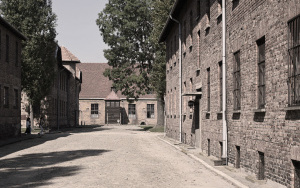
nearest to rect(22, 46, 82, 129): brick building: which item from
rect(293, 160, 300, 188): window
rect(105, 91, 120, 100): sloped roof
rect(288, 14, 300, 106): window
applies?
rect(105, 91, 120, 100): sloped roof

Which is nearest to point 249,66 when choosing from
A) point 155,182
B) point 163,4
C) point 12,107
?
point 155,182

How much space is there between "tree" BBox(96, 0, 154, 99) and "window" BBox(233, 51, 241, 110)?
33.8 metres

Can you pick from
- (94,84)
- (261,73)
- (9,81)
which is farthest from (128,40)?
(261,73)

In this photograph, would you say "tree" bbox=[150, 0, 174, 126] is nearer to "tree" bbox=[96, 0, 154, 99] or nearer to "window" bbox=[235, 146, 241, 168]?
"tree" bbox=[96, 0, 154, 99]

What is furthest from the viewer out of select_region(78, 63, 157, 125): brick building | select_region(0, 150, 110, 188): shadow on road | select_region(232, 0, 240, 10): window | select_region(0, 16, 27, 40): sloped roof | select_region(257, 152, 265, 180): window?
select_region(78, 63, 157, 125): brick building

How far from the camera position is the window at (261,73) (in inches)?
432

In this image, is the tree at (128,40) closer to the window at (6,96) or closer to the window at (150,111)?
the window at (6,96)

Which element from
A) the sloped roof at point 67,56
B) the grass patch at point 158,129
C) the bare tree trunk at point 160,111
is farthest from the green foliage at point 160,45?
the sloped roof at point 67,56

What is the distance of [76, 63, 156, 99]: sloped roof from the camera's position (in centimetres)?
7900

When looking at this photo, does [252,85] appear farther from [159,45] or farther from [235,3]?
[159,45]

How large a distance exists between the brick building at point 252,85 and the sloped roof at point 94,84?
58341mm

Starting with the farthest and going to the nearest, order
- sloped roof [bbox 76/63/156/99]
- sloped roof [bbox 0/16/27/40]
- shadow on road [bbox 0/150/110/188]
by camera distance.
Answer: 1. sloped roof [bbox 76/63/156/99]
2. sloped roof [bbox 0/16/27/40]
3. shadow on road [bbox 0/150/110/188]

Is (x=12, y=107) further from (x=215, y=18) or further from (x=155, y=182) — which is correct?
(x=155, y=182)

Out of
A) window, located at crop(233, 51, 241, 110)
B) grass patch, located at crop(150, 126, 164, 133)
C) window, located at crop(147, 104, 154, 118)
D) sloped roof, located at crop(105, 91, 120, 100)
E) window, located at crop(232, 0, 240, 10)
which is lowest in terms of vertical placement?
grass patch, located at crop(150, 126, 164, 133)
